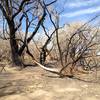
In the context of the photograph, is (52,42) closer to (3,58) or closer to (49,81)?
(3,58)

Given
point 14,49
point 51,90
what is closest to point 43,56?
point 14,49

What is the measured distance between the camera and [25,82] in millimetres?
10930

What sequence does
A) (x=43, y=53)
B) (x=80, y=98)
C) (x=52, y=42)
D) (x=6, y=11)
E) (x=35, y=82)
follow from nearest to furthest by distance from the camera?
(x=80, y=98)
(x=35, y=82)
(x=6, y=11)
(x=43, y=53)
(x=52, y=42)

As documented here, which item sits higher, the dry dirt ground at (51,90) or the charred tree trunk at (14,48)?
the charred tree trunk at (14,48)

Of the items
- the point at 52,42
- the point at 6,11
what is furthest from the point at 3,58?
the point at 6,11

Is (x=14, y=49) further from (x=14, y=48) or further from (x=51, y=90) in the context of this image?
(x=51, y=90)

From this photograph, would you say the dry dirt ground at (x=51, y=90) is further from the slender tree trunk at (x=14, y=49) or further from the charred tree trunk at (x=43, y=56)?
the charred tree trunk at (x=43, y=56)

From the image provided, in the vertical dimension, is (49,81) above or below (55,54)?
below

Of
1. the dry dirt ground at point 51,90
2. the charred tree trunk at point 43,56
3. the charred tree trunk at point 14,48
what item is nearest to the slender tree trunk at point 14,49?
the charred tree trunk at point 14,48

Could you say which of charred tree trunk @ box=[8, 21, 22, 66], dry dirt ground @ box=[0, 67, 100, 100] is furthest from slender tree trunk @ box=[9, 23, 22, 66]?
dry dirt ground @ box=[0, 67, 100, 100]

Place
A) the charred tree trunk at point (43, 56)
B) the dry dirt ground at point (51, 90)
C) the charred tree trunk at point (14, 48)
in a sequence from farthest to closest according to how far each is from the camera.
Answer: the charred tree trunk at point (43, 56) → the charred tree trunk at point (14, 48) → the dry dirt ground at point (51, 90)

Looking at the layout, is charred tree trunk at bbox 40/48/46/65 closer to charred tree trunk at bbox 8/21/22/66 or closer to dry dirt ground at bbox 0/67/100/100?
charred tree trunk at bbox 8/21/22/66

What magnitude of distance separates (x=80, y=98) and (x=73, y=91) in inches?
36.1

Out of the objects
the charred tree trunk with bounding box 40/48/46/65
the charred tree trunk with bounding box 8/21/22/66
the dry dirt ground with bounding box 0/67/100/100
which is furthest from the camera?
the charred tree trunk with bounding box 40/48/46/65
